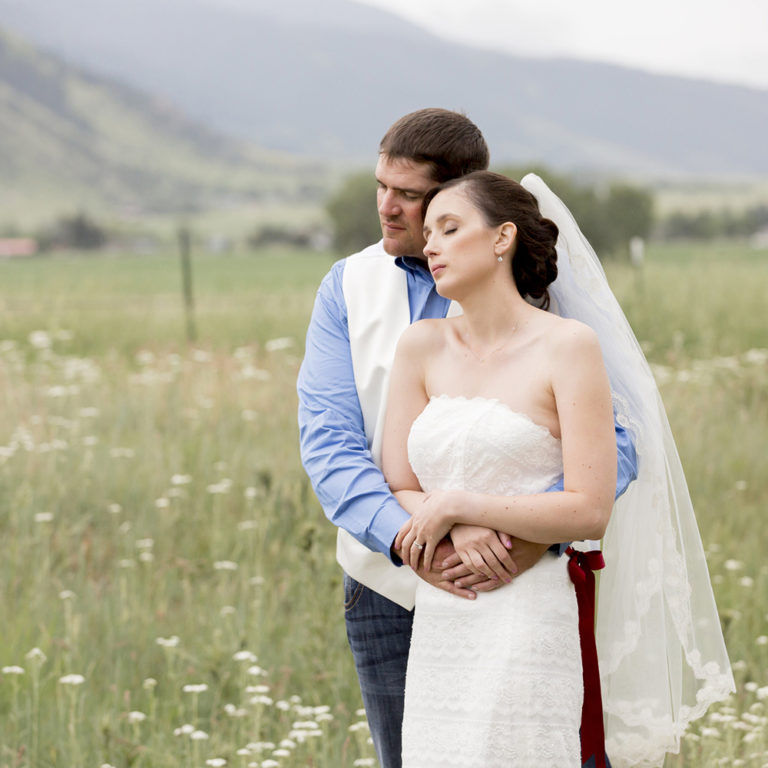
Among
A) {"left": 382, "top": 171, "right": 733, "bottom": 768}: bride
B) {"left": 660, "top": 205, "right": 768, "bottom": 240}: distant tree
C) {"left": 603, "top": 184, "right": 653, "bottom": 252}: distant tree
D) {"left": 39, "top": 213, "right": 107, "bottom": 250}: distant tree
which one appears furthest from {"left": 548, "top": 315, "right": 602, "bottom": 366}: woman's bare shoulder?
{"left": 39, "top": 213, "right": 107, "bottom": 250}: distant tree

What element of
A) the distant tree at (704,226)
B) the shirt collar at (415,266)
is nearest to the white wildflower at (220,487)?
the shirt collar at (415,266)

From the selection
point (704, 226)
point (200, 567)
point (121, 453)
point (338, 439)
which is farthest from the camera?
point (704, 226)

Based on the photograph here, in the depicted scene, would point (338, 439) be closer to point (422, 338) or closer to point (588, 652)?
point (422, 338)

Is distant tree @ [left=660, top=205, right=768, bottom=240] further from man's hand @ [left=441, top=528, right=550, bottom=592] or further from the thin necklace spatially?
man's hand @ [left=441, top=528, right=550, bottom=592]

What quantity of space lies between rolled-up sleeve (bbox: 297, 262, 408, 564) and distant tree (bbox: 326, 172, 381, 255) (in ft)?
252

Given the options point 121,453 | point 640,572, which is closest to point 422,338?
point 640,572

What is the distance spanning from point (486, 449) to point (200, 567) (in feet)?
10.5

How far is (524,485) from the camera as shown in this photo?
7.88 ft

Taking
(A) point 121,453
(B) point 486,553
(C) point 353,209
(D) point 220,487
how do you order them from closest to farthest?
(B) point 486,553 → (D) point 220,487 → (A) point 121,453 → (C) point 353,209

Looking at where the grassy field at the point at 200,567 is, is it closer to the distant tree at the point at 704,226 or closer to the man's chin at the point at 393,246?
the man's chin at the point at 393,246

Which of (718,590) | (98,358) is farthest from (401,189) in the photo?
(98,358)

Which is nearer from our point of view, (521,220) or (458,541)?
(458,541)

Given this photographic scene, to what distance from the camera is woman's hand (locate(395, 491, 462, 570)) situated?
2346 millimetres

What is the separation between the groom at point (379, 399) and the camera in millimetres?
2529
